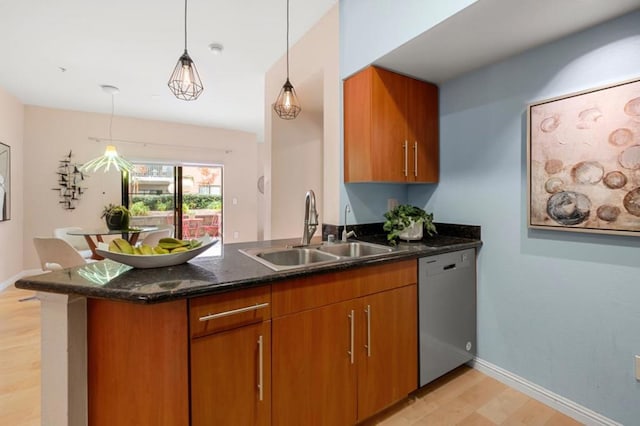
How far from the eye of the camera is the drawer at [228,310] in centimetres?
105

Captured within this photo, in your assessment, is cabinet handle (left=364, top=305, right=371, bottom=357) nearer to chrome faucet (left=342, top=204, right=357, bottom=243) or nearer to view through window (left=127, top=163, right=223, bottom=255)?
chrome faucet (left=342, top=204, right=357, bottom=243)

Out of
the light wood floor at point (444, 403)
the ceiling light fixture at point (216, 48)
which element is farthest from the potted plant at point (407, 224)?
the ceiling light fixture at point (216, 48)

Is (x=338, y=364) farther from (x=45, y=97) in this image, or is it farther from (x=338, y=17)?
(x=45, y=97)

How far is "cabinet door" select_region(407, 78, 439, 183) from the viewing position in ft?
7.14

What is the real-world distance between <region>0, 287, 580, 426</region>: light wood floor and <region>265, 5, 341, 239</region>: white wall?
1.29 m

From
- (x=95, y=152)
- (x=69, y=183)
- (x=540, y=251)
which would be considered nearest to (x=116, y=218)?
(x=69, y=183)

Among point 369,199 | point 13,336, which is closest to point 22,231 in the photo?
point 13,336

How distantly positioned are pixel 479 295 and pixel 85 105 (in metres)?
5.59

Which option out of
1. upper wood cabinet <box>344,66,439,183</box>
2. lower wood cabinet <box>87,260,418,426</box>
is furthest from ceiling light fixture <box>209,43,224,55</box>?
lower wood cabinet <box>87,260,418,426</box>

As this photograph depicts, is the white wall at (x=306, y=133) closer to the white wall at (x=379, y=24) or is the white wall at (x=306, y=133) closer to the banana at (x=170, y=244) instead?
the white wall at (x=379, y=24)

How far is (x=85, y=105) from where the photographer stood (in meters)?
4.34

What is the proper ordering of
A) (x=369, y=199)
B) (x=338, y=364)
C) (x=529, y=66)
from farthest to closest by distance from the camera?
(x=369, y=199)
(x=529, y=66)
(x=338, y=364)

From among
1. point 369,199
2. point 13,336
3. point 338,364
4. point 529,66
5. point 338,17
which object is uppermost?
point 338,17

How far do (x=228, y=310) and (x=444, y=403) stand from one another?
1.47 m
